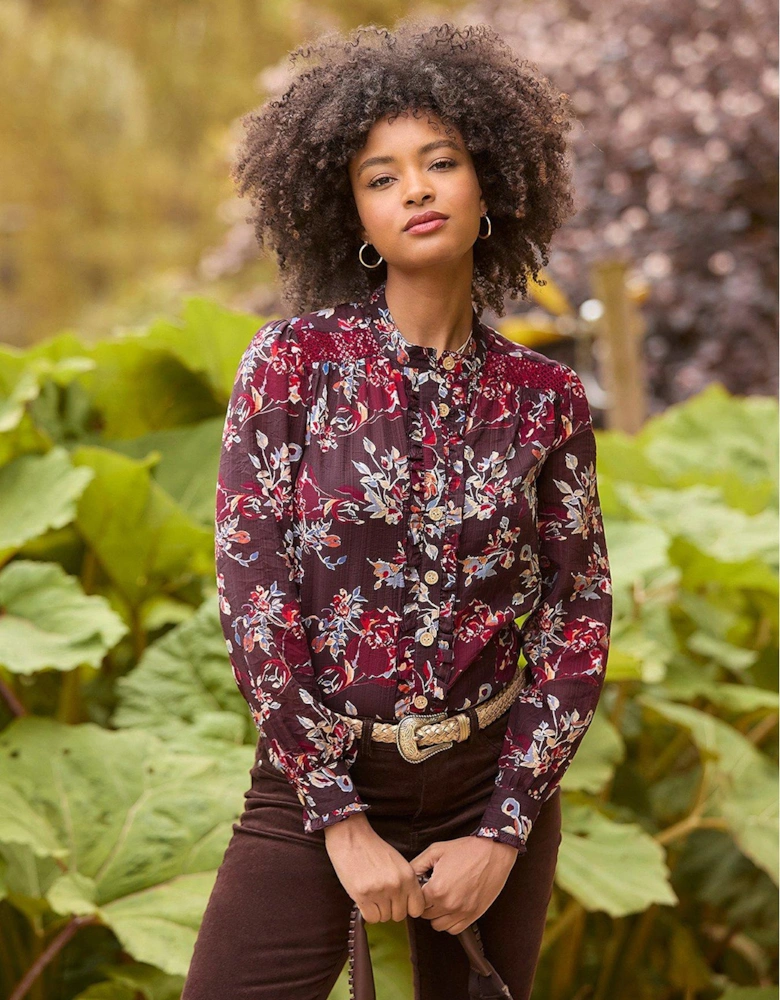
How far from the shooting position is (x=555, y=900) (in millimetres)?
2152

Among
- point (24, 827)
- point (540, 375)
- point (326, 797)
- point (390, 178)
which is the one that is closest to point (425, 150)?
point (390, 178)

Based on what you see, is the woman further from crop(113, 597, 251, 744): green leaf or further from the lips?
crop(113, 597, 251, 744): green leaf

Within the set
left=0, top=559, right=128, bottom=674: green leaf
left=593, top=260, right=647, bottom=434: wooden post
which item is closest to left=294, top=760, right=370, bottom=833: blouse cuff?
left=0, top=559, right=128, bottom=674: green leaf

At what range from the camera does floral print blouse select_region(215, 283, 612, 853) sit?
1.13m

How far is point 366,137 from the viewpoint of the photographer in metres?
1.20

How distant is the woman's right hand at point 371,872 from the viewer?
109 centimetres

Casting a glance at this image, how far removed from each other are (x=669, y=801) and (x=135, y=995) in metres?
1.10

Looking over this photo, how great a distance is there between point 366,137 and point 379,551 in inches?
16.2

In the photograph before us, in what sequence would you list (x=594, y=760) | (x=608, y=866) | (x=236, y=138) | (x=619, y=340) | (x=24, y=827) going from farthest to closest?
(x=619, y=340), (x=594, y=760), (x=608, y=866), (x=24, y=827), (x=236, y=138)

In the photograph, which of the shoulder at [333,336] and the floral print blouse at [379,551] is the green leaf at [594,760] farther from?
the shoulder at [333,336]

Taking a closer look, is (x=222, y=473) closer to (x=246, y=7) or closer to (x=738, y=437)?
(x=738, y=437)

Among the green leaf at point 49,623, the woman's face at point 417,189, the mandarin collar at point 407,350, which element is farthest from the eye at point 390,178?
the green leaf at point 49,623

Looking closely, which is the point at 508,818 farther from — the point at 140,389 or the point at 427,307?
the point at 140,389

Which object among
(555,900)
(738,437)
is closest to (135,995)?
(555,900)
